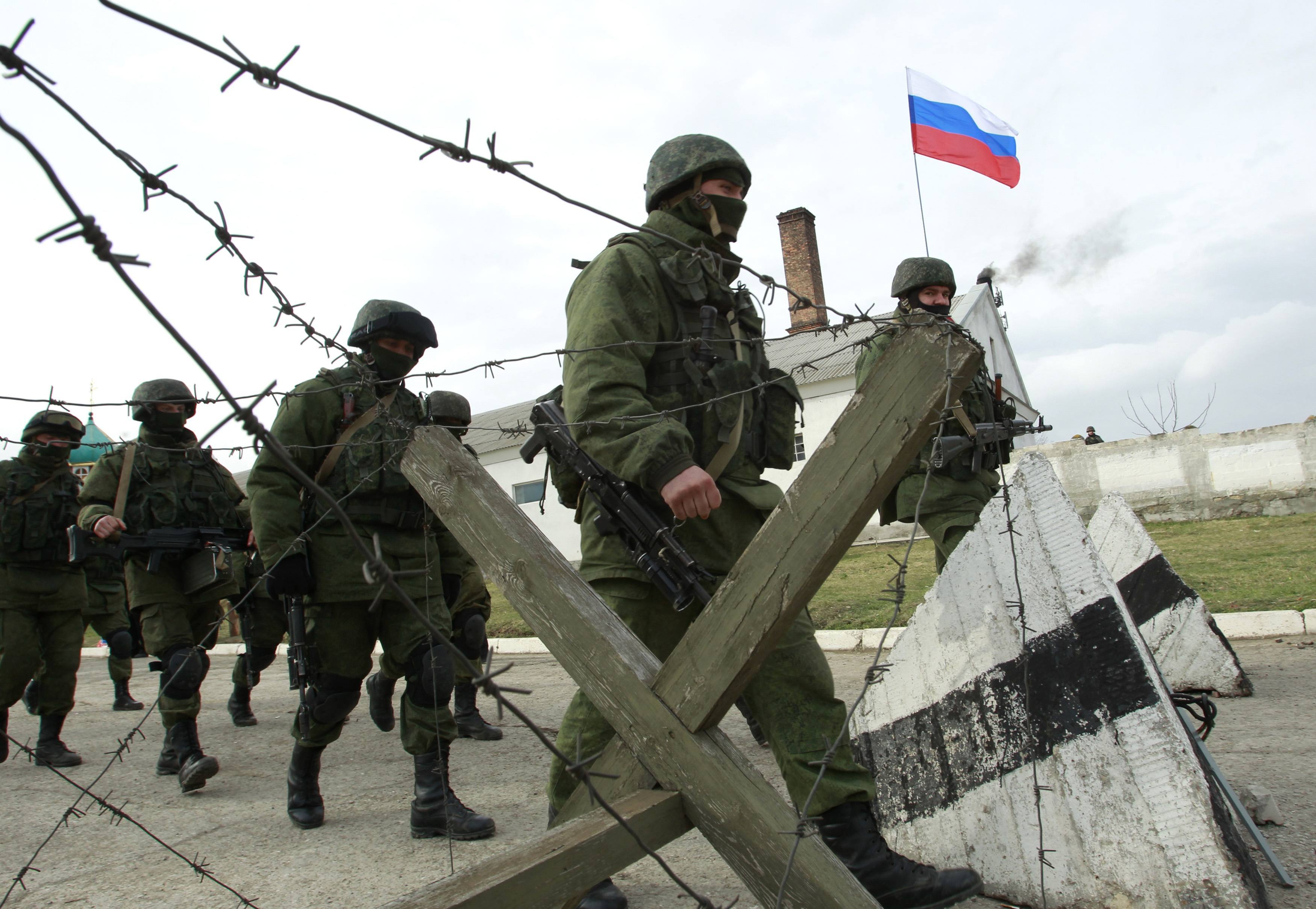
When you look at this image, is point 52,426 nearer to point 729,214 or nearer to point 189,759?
point 189,759

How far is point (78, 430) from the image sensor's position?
18.9ft

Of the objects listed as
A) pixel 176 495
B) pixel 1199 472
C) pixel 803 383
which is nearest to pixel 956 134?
pixel 176 495

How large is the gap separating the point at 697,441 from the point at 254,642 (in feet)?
14.3

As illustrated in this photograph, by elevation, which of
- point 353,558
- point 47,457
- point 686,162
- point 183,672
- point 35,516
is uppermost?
point 686,162

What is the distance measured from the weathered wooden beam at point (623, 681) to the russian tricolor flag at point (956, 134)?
233 inches

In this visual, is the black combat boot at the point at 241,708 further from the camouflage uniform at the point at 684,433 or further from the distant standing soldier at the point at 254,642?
the camouflage uniform at the point at 684,433

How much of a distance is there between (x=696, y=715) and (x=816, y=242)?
29513mm

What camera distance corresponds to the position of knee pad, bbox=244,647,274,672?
18.7ft

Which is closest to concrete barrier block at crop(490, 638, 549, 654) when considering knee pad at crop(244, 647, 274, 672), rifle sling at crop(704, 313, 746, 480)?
knee pad at crop(244, 647, 274, 672)

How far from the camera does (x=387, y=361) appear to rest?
3.69 meters

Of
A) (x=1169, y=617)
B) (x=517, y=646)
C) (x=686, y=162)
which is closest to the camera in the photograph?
(x=686, y=162)

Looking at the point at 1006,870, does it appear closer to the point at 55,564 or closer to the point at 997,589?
the point at 997,589

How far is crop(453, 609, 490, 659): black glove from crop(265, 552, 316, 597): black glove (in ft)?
5.64

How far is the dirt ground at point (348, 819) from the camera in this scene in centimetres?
273
